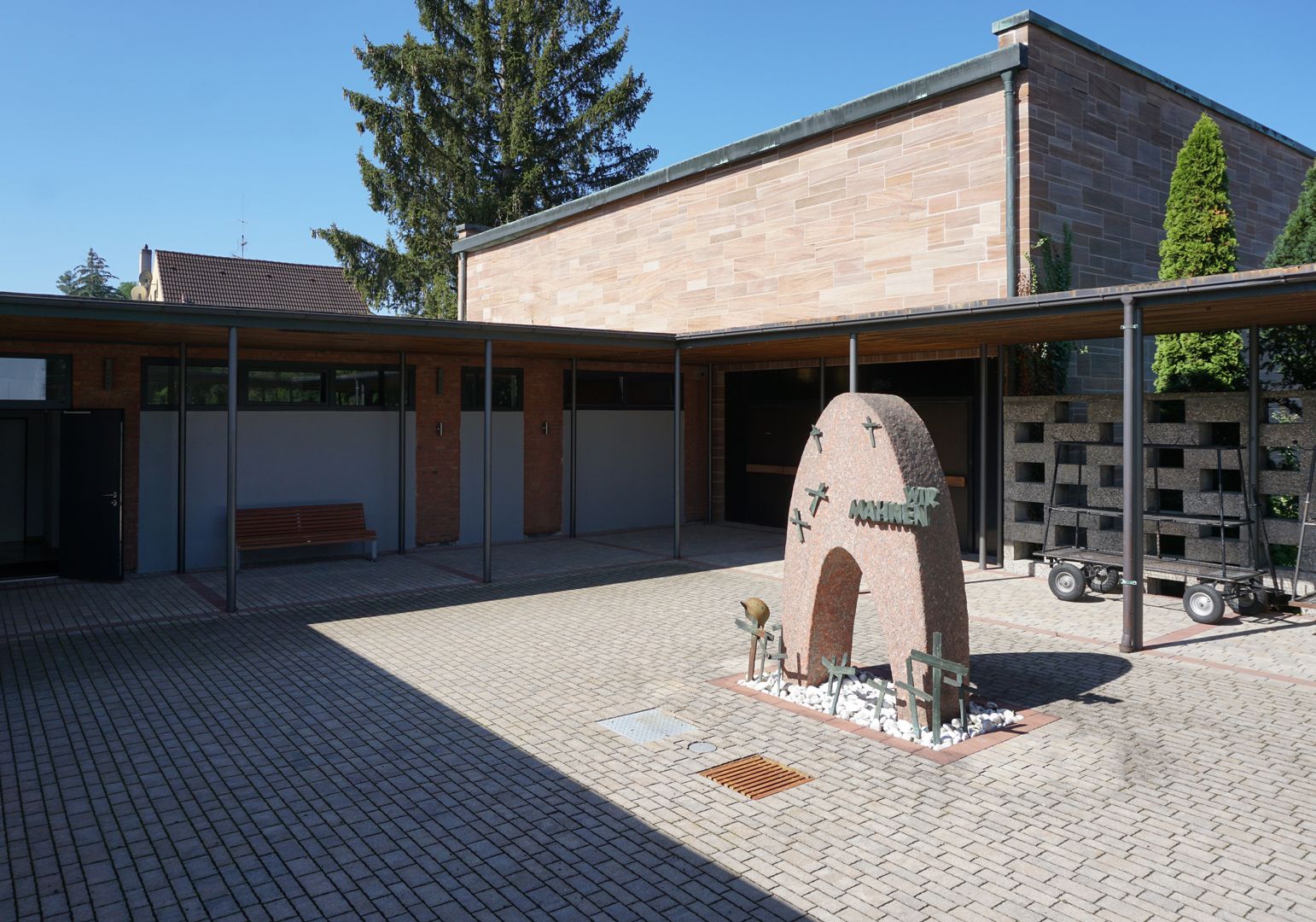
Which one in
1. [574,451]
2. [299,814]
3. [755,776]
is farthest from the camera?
[574,451]

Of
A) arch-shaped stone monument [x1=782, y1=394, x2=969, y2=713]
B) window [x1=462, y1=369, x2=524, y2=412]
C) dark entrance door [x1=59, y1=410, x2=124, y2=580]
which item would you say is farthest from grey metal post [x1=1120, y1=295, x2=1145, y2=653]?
dark entrance door [x1=59, y1=410, x2=124, y2=580]

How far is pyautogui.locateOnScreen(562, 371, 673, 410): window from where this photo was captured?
54.1 ft

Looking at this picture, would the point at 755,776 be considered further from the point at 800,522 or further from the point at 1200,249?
the point at 1200,249

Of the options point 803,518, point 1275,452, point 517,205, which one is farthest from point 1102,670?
point 517,205

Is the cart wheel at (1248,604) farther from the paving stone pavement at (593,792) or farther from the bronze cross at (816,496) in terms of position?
the bronze cross at (816,496)

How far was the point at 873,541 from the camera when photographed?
6.35 metres

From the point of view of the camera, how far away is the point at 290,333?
36.9 feet

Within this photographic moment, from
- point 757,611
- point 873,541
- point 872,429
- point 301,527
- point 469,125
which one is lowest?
point 757,611

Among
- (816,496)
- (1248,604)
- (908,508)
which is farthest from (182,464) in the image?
(1248,604)

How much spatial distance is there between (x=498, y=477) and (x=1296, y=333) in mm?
11252

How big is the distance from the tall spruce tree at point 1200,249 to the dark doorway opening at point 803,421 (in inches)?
102

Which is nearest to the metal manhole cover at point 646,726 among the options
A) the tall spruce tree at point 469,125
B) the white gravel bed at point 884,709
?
the white gravel bed at point 884,709

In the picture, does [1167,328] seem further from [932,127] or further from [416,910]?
[416,910]

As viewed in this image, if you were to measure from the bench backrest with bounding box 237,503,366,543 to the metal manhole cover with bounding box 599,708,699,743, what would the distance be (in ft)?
26.3
